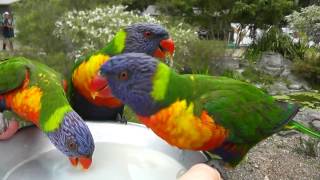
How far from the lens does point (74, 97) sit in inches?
61.1

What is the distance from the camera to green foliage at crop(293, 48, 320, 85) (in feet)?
17.7

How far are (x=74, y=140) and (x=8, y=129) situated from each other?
0.72ft

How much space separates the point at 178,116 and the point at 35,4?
466 centimetres

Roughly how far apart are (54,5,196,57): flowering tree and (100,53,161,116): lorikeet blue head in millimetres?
3418

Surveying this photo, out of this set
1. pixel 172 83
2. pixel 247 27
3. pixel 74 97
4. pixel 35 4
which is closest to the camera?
pixel 172 83

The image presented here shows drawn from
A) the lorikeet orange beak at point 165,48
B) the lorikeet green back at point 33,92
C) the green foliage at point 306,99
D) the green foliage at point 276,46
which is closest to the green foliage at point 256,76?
the green foliage at point 276,46

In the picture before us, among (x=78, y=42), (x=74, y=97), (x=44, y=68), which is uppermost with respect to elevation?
(x=44, y=68)

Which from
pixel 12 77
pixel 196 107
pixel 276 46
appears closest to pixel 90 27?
pixel 276 46

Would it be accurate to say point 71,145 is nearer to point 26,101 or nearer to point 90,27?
point 26,101

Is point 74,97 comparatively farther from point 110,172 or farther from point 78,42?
point 78,42

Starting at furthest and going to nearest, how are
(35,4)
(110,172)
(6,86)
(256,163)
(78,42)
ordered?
(35,4), (78,42), (256,163), (6,86), (110,172)

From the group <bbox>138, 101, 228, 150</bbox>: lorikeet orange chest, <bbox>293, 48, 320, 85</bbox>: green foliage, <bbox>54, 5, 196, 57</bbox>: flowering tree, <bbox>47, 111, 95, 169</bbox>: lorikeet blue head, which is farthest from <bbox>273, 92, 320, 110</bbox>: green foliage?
<bbox>47, 111, 95, 169</bbox>: lorikeet blue head

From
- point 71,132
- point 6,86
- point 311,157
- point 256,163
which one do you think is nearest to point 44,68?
point 6,86

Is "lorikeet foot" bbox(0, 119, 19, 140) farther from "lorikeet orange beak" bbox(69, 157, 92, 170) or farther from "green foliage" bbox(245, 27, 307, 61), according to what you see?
"green foliage" bbox(245, 27, 307, 61)
